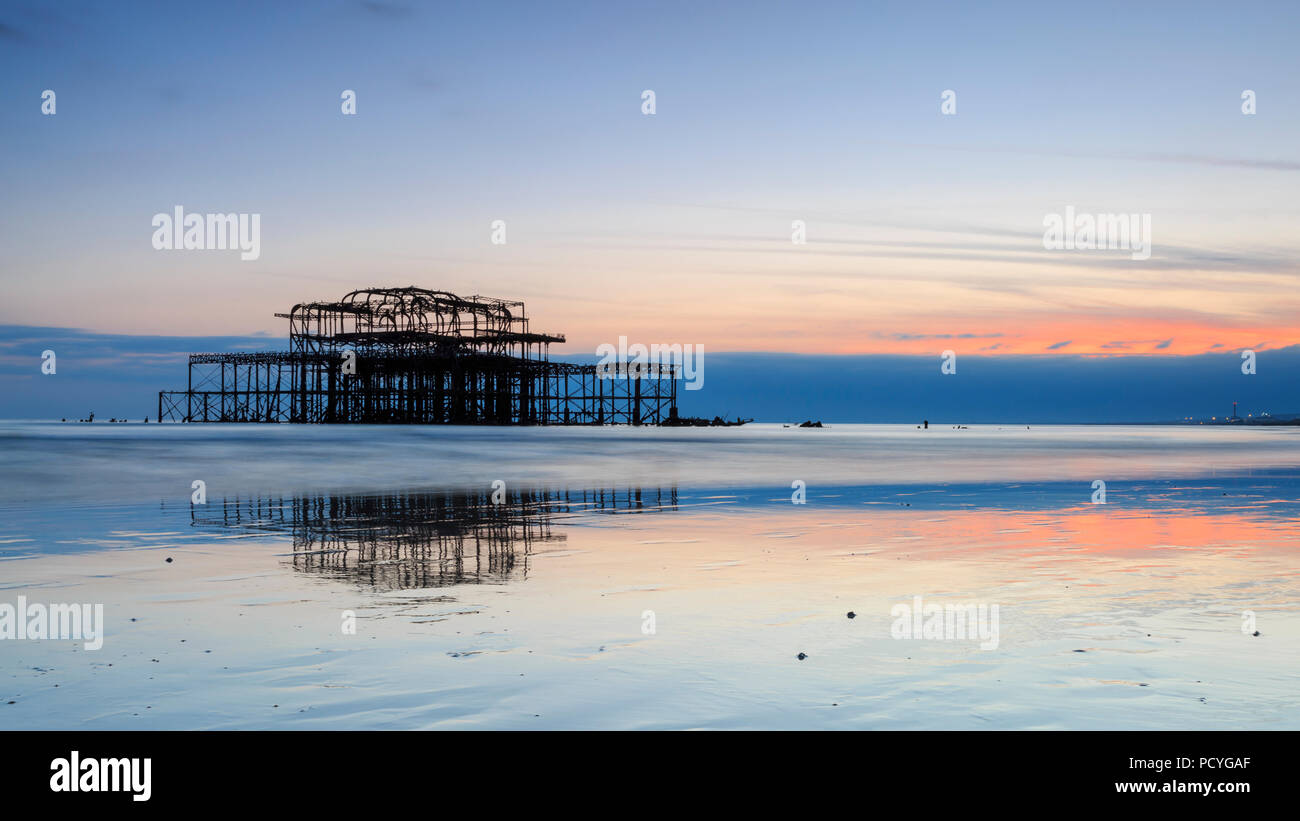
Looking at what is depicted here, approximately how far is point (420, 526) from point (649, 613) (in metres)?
7.83

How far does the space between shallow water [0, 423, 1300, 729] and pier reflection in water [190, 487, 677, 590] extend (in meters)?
0.09

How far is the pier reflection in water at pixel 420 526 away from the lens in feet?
33.4

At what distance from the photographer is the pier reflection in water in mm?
10180

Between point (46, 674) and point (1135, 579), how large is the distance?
31.0 ft

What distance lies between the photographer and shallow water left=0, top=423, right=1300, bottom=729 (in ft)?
17.2

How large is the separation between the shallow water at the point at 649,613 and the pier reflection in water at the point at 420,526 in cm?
9

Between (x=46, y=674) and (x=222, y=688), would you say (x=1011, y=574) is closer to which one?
(x=222, y=688)

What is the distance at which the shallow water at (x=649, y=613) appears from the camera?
207 inches

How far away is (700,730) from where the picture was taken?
4.84 meters

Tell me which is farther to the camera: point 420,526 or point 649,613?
point 420,526

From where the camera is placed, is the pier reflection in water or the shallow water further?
the pier reflection in water

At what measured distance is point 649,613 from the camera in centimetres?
784

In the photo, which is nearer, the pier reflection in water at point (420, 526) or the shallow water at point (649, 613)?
the shallow water at point (649, 613)
